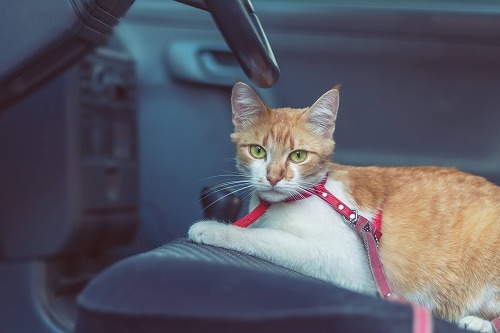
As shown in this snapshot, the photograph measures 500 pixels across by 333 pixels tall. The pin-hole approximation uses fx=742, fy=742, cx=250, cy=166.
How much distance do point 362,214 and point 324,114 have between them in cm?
22

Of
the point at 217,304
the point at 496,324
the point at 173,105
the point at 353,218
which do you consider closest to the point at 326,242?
the point at 353,218

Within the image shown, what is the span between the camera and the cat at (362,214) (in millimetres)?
1346

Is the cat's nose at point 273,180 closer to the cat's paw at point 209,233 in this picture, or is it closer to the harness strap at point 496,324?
the cat's paw at point 209,233

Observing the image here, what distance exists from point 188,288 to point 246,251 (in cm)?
43

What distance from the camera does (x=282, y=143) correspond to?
1496 mm

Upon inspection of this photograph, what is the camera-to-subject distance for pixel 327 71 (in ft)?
Answer: 7.16

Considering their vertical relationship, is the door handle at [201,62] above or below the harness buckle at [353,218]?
above

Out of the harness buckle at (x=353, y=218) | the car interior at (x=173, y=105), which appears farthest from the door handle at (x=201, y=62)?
the harness buckle at (x=353, y=218)

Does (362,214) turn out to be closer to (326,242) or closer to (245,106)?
(326,242)

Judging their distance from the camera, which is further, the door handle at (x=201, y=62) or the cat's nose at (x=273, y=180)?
the door handle at (x=201, y=62)

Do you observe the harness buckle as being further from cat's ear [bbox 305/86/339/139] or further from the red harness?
cat's ear [bbox 305/86/339/139]

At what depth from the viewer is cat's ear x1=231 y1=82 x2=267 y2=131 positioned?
4.91 feet

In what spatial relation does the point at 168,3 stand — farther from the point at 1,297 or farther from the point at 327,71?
the point at 1,297

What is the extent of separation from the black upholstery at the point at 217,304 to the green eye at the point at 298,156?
0.59 m
